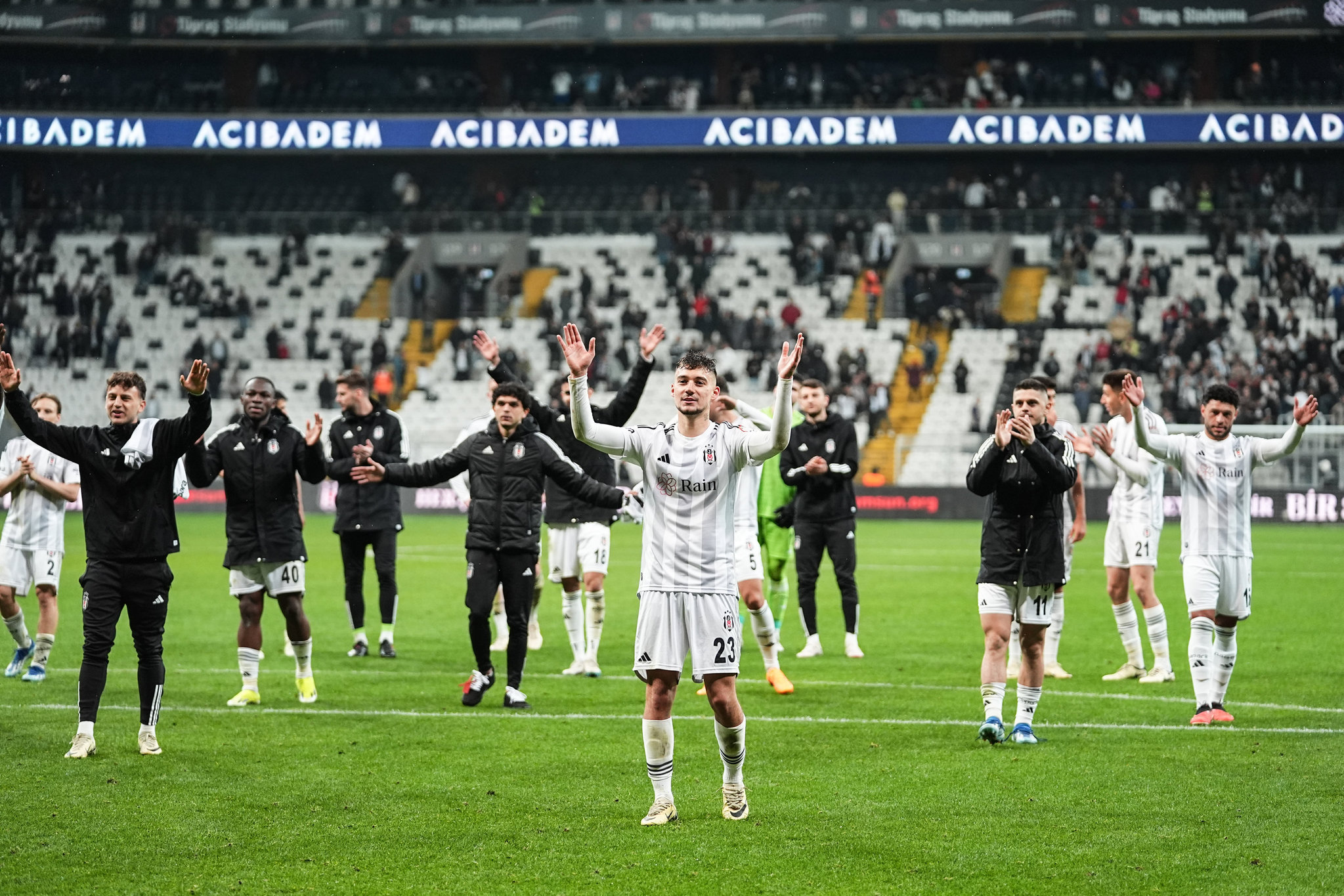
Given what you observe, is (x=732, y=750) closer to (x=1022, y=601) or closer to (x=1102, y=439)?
(x=1022, y=601)

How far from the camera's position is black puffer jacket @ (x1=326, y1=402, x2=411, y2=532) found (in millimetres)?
14727

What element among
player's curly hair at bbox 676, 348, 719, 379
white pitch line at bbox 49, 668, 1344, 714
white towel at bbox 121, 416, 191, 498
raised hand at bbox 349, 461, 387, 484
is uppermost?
player's curly hair at bbox 676, 348, 719, 379

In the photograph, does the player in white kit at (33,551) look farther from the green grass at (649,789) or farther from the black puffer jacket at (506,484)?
the black puffer jacket at (506,484)

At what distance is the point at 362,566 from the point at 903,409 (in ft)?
96.3

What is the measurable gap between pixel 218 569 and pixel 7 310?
92.3 ft

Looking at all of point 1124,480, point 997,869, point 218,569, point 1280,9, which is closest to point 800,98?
point 1280,9

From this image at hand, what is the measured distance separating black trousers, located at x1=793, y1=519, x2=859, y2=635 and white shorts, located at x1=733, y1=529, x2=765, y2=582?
170 centimetres

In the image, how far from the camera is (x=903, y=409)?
140 feet

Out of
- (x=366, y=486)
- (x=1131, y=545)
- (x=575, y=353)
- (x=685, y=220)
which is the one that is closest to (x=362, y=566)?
(x=366, y=486)

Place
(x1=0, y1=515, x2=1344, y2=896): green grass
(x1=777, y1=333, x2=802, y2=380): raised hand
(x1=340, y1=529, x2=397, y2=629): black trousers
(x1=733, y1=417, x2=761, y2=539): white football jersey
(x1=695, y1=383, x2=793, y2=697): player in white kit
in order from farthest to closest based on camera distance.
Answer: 1. (x1=340, y1=529, x2=397, y2=629): black trousers
2. (x1=733, y1=417, x2=761, y2=539): white football jersey
3. (x1=695, y1=383, x2=793, y2=697): player in white kit
4. (x1=777, y1=333, x2=802, y2=380): raised hand
5. (x1=0, y1=515, x2=1344, y2=896): green grass

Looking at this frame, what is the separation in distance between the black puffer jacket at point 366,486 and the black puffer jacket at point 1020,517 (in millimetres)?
6368

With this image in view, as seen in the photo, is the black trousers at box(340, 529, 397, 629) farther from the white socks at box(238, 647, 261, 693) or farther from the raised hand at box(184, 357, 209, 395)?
the raised hand at box(184, 357, 209, 395)

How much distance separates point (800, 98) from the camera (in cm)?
5175

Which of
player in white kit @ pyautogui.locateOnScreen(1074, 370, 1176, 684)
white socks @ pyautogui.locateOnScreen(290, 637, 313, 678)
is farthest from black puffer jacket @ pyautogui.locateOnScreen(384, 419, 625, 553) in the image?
player in white kit @ pyautogui.locateOnScreen(1074, 370, 1176, 684)
